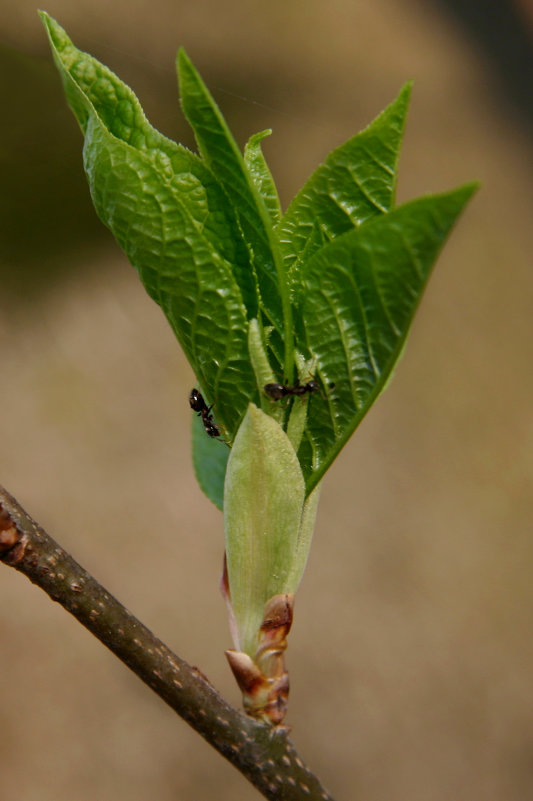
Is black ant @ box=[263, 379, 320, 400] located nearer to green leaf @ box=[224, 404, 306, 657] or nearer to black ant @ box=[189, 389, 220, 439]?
green leaf @ box=[224, 404, 306, 657]

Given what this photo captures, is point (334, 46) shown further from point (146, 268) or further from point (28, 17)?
point (146, 268)

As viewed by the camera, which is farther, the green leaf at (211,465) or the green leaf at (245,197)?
the green leaf at (211,465)

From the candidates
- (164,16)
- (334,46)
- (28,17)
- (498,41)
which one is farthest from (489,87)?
(28,17)

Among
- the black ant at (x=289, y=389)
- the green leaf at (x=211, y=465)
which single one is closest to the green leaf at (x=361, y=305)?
the black ant at (x=289, y=389)

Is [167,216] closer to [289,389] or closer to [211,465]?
[289,389]

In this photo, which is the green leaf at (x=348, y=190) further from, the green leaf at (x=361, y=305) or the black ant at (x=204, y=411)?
the black ant at (x=204, y=411)

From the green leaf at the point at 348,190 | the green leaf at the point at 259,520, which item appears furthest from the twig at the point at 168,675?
the green leaf at the point at 348,190

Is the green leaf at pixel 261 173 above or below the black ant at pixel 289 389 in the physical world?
above

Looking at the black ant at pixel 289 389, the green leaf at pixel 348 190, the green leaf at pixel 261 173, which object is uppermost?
the green leaf at pixel 261 173
